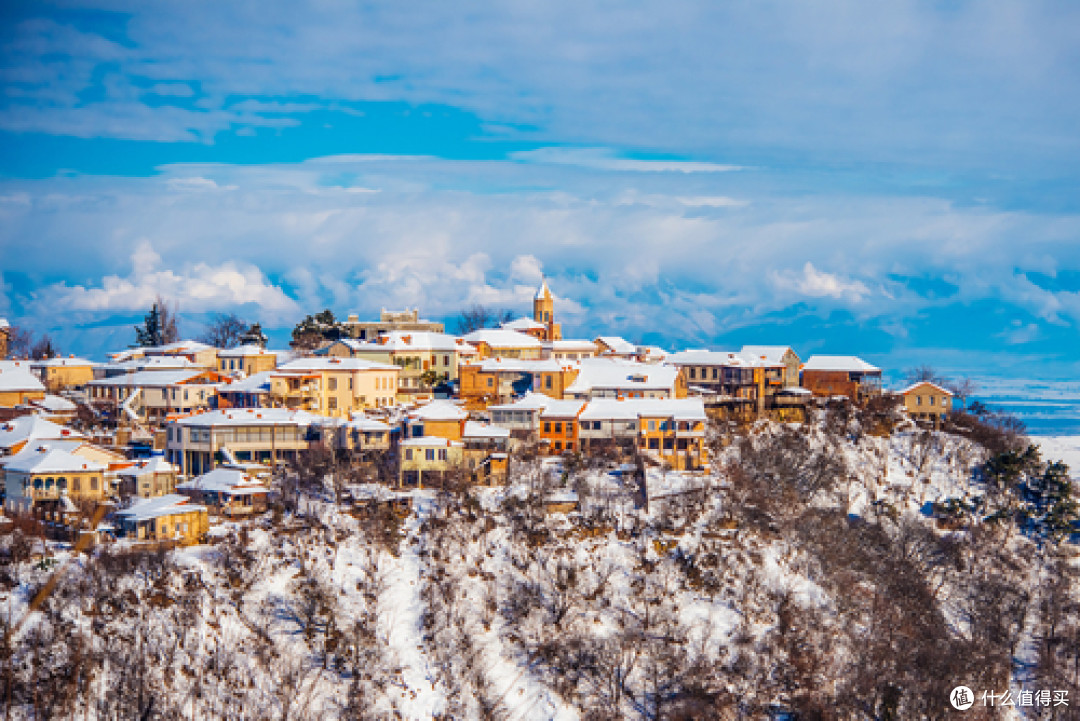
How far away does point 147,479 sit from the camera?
54.6 m

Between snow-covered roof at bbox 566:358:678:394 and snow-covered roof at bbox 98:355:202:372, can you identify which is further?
snow-covered roof at bbox 98:355:202:372

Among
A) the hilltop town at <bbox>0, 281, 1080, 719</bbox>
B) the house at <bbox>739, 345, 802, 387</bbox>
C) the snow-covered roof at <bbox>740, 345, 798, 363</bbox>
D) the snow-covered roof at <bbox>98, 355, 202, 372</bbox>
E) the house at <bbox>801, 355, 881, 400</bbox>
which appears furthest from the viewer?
the snow-covered roof at <bbox>740, 345, 798, 363</bbox>

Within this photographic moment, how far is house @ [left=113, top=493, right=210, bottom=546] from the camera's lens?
49.2 meters

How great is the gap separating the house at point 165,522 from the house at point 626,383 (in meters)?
28.9

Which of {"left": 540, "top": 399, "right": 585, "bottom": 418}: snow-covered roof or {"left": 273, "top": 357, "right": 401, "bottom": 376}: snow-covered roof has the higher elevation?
{"left": 273, "top": 357, "right": 401, "bottom": 376}: snow-covered roof

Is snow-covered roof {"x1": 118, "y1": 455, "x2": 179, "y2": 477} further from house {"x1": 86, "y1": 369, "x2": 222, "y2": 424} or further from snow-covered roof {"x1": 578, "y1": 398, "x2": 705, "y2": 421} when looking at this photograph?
snow-covered roof {"x1": 578, "y1": 398, "x2": 705, "y2": 421}

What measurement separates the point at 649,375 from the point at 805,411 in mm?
11316

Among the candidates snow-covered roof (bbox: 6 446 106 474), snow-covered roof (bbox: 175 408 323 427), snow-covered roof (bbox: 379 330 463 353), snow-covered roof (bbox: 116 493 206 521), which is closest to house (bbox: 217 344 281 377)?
snow-covered roof (bbox: 379 330 463 353)

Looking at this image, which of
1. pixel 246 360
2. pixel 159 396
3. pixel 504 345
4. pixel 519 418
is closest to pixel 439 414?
pixel 519 418

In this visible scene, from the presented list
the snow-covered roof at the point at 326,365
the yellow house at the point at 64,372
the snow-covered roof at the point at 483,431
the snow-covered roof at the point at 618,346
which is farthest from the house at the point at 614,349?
the yellow house at the point at 64,372

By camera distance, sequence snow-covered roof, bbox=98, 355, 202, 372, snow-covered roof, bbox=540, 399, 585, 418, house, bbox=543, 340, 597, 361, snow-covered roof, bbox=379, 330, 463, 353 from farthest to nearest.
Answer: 1. house, bbox=543, 340, 597, 361
2. snow-covered roof, bbox=379, 330, 463, 353
3. snow-covered roof, bbox=98, 355, 202, 372
4. snow-covered roof, bbox=540, 399, 585, 418

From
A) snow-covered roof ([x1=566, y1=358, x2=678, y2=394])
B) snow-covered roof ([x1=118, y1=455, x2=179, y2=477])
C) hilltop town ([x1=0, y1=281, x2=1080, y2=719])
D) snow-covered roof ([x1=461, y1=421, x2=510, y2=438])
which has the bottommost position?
hilltop town ([x1=0, y1=281, x2=1080, y2=719])

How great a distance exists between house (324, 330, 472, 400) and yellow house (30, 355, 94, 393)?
20874 mm

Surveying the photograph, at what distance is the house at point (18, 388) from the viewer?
72125 mm
